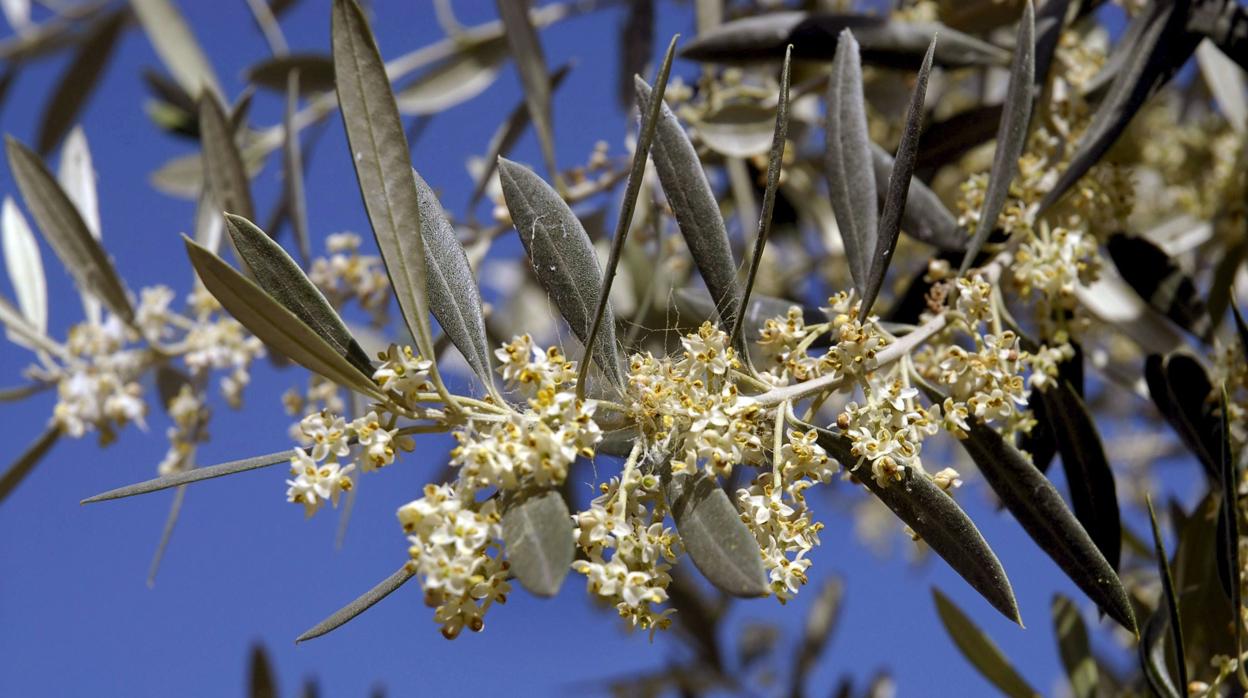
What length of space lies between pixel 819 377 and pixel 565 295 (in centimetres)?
27

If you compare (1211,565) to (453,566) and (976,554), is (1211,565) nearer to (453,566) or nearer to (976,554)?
(976,554)

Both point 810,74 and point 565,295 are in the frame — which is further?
point 810,74

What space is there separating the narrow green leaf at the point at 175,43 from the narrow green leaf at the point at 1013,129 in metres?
1.78

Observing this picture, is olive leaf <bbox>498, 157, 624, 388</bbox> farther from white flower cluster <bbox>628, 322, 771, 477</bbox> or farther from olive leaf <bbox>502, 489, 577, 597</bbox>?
olive leaf <bbox>502, 489, 577, 597</bbox>

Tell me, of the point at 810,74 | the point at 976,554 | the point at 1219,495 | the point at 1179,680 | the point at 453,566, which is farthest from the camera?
the point at 810,74

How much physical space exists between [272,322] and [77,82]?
2.31 metres

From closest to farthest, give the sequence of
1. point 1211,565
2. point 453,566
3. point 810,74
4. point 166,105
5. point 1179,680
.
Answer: point 453,566, point 1179,680, point 1211,565, point 810,74, point 166,105

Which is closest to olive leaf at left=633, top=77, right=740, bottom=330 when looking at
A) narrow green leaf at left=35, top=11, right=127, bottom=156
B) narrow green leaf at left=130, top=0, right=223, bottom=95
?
narrow green leaf at left=130, top=0, right=223, bottom=95

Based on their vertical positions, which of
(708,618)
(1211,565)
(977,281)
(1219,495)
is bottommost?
(708,618)

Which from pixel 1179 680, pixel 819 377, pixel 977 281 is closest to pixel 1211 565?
pixel 1179 680

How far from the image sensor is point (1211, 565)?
1.44 meters

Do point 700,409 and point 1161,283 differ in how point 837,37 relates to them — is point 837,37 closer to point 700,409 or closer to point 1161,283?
point 1161,283

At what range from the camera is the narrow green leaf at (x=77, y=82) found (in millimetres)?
2822

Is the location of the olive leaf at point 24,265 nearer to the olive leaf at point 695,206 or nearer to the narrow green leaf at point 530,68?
the narrow green leaf at point 530,68
